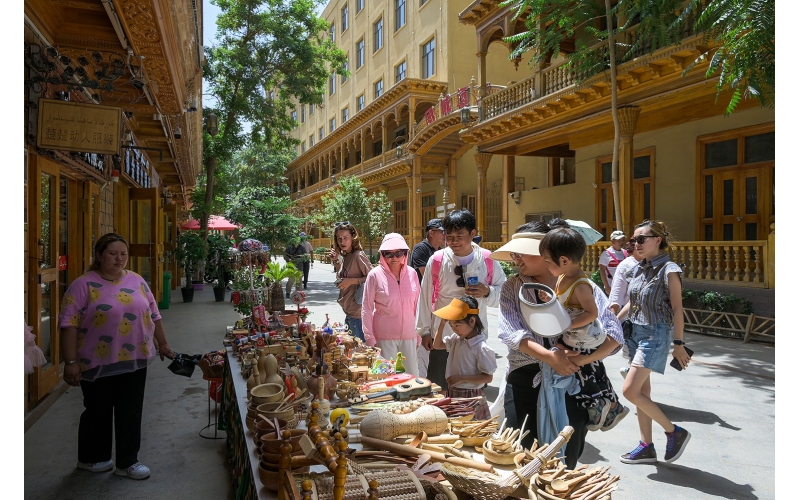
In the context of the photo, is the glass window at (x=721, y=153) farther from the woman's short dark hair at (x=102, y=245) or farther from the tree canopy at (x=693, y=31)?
the woman's short dark hair at (x=102, y=245)

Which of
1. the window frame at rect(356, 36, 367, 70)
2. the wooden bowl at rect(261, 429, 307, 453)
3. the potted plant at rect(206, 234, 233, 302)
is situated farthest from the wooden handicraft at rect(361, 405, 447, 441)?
the window frame at rect(356, 36, 367, 70)

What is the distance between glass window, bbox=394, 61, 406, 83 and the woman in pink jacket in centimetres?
2475

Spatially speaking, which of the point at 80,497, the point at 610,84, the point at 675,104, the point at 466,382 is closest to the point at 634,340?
the point at 466,382

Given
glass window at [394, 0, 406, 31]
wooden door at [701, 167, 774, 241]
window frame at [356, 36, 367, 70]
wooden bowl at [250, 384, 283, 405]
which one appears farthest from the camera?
window frame at [356, 36, 367, 70]

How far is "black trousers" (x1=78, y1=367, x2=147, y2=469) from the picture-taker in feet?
11.9

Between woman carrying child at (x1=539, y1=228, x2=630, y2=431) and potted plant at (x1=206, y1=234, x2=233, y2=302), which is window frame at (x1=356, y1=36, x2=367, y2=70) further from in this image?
woman carrying child at (x1=539, y1=228, x2=630, y2=431)

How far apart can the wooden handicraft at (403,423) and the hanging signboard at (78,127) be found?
3658 millimetres

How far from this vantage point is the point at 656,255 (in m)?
3.99

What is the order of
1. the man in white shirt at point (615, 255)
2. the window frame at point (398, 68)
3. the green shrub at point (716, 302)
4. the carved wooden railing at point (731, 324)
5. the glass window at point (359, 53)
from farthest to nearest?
the glass window at point (359, 53)
the window frame at point (398, 68)
the green shrub at point (716, 302)
the man in white shirt at point (615, 255)
the carved wooden railing at point (731, 324)

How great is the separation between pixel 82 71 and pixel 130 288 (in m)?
2.44

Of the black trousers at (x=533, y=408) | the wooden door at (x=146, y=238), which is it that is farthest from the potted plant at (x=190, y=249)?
the black trousers at (x=533, y=408)

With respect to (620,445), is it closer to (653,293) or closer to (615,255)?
(653,293)

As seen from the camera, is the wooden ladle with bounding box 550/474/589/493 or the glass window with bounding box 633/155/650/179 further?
the glass window with bounding box 633/155/650/179

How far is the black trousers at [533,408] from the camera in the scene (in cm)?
262
